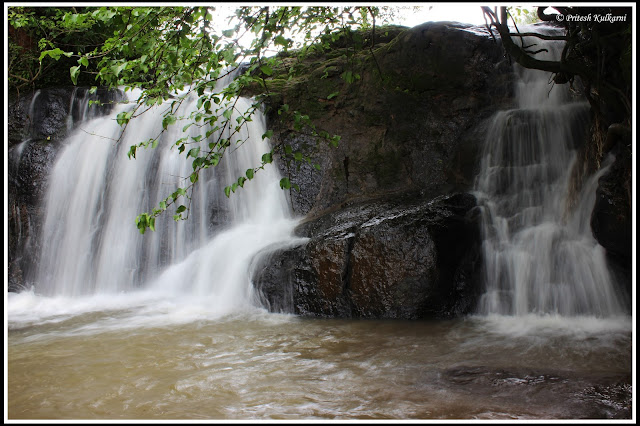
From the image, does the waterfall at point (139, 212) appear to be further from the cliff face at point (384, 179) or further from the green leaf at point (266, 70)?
the green leaf at point (266, 70)

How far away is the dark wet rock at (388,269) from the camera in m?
5.77

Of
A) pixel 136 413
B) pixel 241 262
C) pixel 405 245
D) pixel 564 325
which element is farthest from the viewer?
pixel 241 262

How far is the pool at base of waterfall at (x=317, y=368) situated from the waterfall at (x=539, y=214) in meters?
0.30

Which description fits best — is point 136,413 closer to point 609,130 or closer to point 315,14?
point 315,14

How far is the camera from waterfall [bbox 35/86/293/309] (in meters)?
7.70

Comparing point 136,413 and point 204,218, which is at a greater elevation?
point 204,218

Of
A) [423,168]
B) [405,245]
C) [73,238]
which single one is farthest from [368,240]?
[73,238]

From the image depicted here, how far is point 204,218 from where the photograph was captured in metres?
8.12

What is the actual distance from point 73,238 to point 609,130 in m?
7.59

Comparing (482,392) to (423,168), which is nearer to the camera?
(482,392)

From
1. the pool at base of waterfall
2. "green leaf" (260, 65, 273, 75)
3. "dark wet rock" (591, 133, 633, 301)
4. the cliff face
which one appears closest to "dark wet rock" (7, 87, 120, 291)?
the cliff face

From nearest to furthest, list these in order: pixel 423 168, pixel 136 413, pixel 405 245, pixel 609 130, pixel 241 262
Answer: pixel 136 413 → pixel 609 130 → pixel 405 245 → pixel 241 262 → pixel 423 168

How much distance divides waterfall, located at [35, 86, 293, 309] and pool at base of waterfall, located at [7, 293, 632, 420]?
5.78 ft

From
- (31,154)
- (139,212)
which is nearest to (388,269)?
(139,212)
